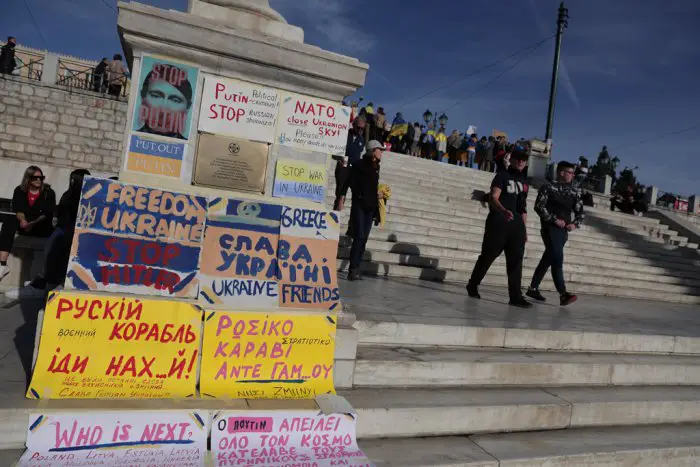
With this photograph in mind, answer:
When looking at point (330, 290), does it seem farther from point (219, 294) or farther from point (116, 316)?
point (116, 316)

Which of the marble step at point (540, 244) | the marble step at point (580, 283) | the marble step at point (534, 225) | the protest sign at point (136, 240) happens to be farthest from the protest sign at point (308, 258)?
the marble step at point (534, 225)

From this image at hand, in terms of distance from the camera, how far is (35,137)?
1675 cm

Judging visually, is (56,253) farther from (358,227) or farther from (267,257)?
(358,227)

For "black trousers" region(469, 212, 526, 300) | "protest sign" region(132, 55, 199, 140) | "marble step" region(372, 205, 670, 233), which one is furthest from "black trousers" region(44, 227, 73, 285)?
"marble step" region(372, 205, 670, 233)

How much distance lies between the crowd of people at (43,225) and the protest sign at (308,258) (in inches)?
108

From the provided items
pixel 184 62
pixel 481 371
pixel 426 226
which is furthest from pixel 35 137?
pixel 481 371

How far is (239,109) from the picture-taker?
10.4ft

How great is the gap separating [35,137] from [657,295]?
64.8 feet

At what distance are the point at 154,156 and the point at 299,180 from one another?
0.98 m

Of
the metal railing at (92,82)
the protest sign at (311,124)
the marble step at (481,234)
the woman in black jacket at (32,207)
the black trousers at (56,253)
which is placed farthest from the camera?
the metal railing at (92,82)

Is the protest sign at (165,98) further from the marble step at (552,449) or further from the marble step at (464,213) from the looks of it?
the marble step at (464,213)

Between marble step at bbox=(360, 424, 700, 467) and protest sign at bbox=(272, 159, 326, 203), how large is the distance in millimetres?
1698

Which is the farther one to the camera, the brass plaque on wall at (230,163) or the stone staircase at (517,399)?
the brass plaque on wall at (230,163)

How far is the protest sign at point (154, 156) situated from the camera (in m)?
2.99
